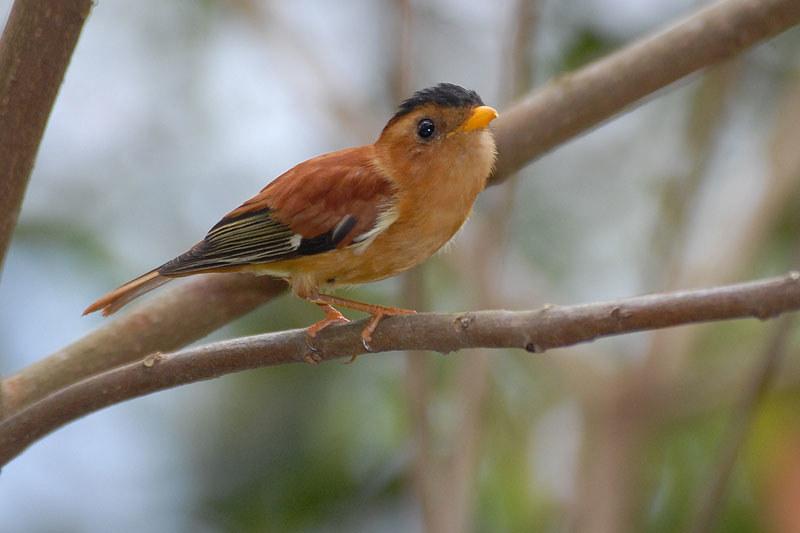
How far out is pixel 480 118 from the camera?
9.16 ft

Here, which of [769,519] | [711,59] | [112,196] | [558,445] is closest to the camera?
[711,59]

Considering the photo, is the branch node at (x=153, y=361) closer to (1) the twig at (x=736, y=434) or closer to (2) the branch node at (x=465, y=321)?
(2) the branch node at (x=465, y=321)

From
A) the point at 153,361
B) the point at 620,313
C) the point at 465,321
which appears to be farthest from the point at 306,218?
the point at 620,313

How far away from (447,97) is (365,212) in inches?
16.1

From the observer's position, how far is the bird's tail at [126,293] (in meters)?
2.90

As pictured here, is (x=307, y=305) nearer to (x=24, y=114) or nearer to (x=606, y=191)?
(x=606, y=191)

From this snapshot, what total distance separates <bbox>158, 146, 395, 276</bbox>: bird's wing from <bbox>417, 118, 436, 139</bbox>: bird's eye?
17 centimetres

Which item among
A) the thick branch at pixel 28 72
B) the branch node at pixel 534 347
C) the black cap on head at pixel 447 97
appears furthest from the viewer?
the black cap on head at pixel 447 97

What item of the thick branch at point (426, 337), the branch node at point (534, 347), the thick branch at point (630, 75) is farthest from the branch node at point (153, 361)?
the thick branch at point (630, 75)

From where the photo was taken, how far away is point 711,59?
9.32 ft

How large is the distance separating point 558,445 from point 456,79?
7.27ft

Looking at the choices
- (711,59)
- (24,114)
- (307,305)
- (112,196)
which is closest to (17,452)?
(24,114)

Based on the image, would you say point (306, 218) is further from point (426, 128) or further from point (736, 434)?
point (736, 434)

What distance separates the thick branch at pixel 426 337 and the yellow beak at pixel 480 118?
71 centimetres
